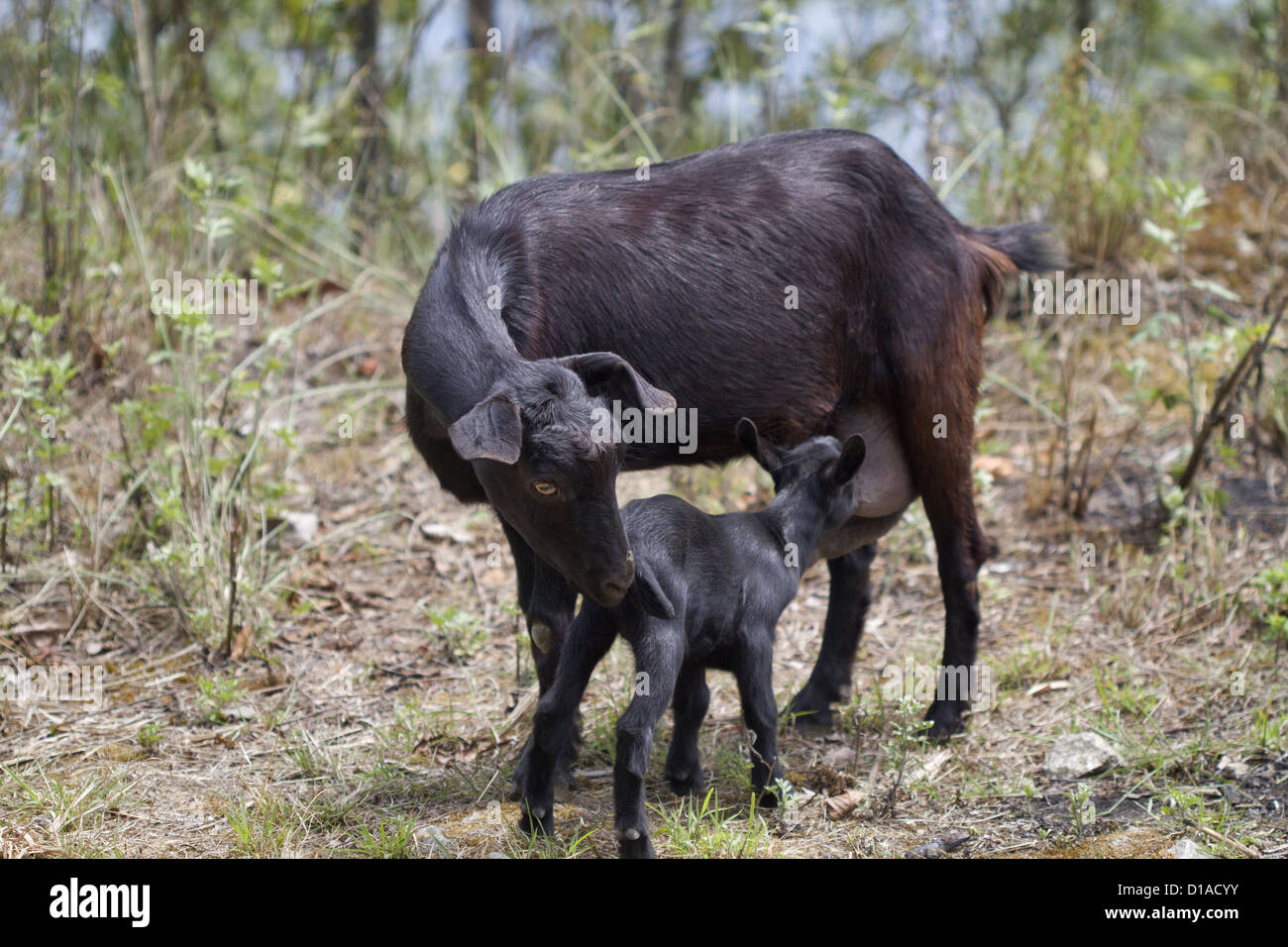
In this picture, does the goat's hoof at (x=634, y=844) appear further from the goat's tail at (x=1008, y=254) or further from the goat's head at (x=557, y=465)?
the goat's tail at (x=1008, y=254)

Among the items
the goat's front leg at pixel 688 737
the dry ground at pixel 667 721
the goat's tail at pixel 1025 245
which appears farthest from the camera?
the goat's tail at pixel 1025 245

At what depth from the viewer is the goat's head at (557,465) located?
329cm

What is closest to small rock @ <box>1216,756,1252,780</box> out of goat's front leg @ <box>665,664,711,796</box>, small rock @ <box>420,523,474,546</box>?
goat's front leg @ <box>665,664,711,796</box>

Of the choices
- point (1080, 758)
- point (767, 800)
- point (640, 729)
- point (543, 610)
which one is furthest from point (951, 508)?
point (640, 729)

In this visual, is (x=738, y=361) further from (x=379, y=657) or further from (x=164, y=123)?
(x=164, y=123)

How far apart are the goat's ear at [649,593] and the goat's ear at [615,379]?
455mm

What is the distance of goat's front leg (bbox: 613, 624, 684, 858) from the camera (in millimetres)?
3562

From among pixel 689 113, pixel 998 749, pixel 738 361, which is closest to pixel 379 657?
pixel 738 361

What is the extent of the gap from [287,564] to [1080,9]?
9.82m

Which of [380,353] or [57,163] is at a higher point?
[57,163]

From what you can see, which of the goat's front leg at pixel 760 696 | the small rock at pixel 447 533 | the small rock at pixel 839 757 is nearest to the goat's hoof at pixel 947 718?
the small rock at pixel 839 757

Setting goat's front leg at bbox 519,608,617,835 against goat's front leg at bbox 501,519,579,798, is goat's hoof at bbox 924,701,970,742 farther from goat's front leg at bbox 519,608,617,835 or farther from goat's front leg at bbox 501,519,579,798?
A: goat's front leg at bbox 519,608,617,835

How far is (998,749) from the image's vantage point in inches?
185

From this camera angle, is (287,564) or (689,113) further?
(689,113)
